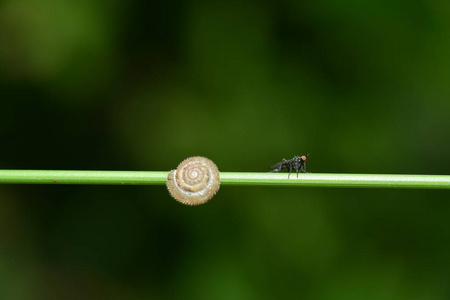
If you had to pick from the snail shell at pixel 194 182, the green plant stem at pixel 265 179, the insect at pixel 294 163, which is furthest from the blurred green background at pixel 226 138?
the green plant stem at pixel 265 179

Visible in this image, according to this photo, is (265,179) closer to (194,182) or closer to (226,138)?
(194,182)

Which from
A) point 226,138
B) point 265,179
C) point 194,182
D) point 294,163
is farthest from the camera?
point 226,138

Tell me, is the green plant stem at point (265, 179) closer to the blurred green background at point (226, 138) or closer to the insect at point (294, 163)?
the insect at point (294, 163)

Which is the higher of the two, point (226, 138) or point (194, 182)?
point (226, 138)

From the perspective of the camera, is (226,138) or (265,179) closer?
(265,179)

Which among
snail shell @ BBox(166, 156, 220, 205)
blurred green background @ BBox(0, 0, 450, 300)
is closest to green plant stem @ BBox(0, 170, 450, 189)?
snail shell @ BBox(166, 156, 220, 205)

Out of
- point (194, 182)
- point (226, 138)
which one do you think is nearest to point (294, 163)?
point (194, 182)

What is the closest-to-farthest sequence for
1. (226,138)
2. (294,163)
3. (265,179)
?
1. (265,179)
2. (294,163)
3. (226,138)

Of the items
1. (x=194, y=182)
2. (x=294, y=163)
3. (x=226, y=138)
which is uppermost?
(x=226, y=138)
